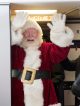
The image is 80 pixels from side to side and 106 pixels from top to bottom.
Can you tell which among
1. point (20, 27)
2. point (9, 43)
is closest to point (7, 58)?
point (9, 43)

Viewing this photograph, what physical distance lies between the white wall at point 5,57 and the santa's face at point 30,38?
164 mm

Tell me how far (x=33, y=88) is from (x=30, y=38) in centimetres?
25

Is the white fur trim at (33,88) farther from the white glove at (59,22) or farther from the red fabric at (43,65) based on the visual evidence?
the white glove at (59,22)

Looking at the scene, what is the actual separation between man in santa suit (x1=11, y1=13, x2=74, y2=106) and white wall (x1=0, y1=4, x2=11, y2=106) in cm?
8

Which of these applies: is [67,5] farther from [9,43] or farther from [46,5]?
[9,43]

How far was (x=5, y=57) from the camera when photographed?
3.54 ft

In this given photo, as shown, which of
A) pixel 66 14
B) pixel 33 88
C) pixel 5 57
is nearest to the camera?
pixel 5 57

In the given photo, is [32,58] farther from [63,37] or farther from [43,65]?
[63,37]

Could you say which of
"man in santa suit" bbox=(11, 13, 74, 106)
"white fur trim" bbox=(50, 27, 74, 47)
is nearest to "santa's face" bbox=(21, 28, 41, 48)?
"man in santa suit" bbox=(11, 13, 74, 106)

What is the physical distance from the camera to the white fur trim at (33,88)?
119cm

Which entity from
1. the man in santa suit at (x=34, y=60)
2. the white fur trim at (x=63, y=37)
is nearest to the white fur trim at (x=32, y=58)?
the man in santa suit at (x=34, y=60)

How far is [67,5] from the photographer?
1.12 meters

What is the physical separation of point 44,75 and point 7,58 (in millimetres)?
240

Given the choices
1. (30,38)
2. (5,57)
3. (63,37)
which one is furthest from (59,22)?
(5,57)
